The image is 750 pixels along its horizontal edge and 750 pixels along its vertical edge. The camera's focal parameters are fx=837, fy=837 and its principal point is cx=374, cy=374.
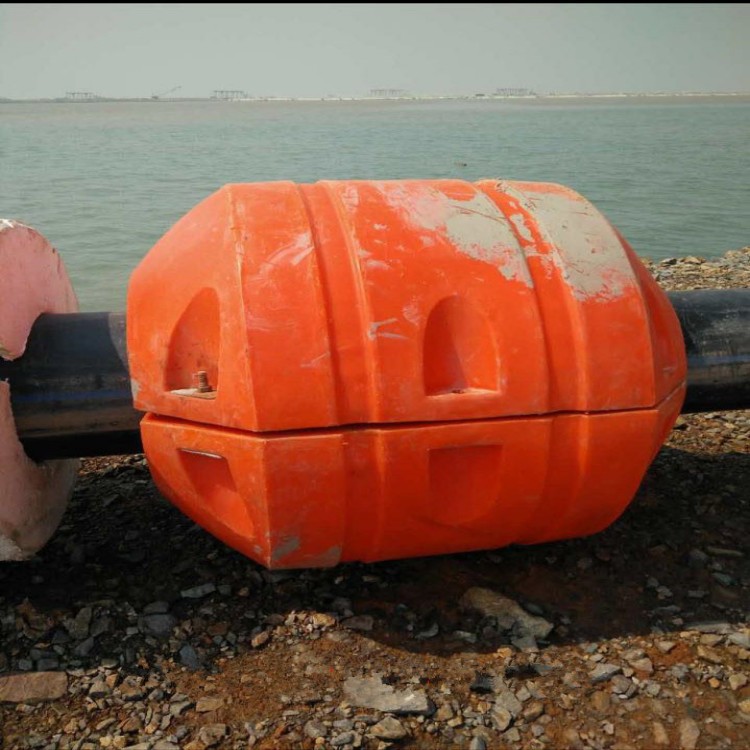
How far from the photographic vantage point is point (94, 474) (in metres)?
3.49

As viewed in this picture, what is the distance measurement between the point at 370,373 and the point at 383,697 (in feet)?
2.85

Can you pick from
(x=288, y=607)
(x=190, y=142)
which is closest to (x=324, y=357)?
(x=288, y=607)

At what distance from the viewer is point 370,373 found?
212 centimetres

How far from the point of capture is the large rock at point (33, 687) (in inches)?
88.2

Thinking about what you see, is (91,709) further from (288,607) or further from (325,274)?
(325,274)

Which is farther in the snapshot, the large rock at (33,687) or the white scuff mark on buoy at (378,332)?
the large rock at (33,687)

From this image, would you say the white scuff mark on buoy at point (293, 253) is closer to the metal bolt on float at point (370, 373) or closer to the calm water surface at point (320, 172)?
the metal bolt on float at point (370, 373)

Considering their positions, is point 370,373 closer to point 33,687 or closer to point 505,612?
point 505,612

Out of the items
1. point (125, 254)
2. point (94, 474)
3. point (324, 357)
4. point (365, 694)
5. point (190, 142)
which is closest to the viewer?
point (324, 357)

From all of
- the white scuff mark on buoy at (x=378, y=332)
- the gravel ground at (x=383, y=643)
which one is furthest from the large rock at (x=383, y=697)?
the white scuff mark on buoy at (x=378, y=332)

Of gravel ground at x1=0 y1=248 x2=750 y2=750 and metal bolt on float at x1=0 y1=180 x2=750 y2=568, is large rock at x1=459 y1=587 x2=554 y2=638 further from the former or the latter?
metal bolt on float at x1=0 y1=180 x2=750 y2=568

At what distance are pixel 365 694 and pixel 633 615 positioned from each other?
0.88 metres

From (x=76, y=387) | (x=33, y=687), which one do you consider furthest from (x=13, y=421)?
(x=33, y=687)

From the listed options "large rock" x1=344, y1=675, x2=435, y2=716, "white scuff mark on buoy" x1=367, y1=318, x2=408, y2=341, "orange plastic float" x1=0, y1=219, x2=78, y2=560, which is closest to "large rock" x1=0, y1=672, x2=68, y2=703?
"orange plastic float" x1=0, y1=219, x2=78, y2=560
